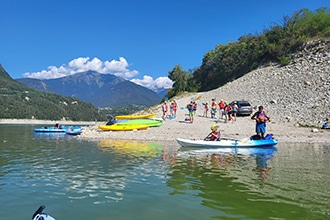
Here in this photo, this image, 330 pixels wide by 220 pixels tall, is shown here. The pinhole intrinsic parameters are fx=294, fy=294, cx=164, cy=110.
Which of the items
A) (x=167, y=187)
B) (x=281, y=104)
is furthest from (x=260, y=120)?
(x=281, y=104)

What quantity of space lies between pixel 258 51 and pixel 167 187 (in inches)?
2229

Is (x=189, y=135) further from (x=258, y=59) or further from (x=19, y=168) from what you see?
(x=258, y=59)

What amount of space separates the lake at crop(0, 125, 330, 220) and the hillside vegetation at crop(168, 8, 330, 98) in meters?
43.1

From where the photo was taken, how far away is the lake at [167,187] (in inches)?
309

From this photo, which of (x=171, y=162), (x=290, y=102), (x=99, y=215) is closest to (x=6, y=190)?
(x=99, y=215)

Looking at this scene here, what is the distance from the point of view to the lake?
25.7ft

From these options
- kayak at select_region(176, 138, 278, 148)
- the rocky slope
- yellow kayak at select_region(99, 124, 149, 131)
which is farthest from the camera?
yellow kayak at select_region(99, 124, 149, 131)

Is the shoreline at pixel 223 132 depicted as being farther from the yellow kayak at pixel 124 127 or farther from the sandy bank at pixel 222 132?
the yellow kayak at pixel 124 127

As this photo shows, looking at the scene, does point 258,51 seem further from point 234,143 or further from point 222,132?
point 234,143

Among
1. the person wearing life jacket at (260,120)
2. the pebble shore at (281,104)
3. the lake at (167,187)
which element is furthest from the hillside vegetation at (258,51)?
the lake at (167,187)

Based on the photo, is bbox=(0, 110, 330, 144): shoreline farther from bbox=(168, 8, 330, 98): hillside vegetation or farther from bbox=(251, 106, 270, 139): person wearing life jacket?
bbox=(168, 8, 330, 98): hillside vegetation

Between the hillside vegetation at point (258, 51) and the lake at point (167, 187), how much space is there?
141 feet

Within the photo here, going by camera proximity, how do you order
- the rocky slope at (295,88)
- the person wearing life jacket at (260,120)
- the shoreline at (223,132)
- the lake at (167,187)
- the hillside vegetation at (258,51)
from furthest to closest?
the hillside vegetation at (258,51)
the rocky slope at (295,88)
the shoreline at (223,132)
the person wearing life jacket at (260,120)
the lake at (167,187)

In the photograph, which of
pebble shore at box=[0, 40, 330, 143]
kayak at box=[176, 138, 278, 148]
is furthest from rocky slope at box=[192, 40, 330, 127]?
kayak at box=[176, 138, 278, 148]
